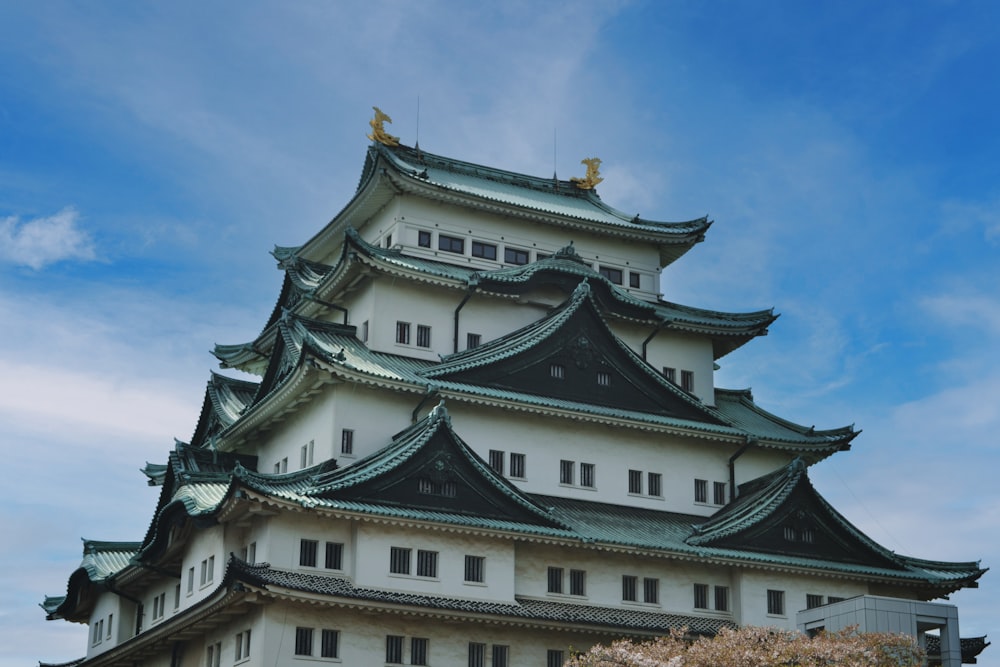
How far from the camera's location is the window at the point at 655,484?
48406mm

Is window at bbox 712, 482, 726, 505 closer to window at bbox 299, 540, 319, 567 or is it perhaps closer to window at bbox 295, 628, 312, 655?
window at bbox 299, 540, 319, 567

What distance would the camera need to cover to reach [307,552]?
39.6 m

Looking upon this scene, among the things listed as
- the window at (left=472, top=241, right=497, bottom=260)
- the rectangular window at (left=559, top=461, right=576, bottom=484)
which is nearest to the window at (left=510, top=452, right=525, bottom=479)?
the rectangular window at (left=559, top=461, right=576, bottom=484)

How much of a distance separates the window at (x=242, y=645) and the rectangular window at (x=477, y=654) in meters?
7.01

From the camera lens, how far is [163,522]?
149ft

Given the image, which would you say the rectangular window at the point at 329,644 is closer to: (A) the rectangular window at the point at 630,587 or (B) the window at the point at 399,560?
(B) the window at the point at 399,560

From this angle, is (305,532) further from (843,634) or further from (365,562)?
(843,634)

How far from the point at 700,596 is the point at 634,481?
5090 mm

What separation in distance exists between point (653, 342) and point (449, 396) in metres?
11.6

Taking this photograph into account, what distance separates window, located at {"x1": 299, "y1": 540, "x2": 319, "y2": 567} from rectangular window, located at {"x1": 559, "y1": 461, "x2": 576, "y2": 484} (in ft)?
35.5

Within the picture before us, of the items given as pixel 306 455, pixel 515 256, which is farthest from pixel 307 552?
pixel 515 256

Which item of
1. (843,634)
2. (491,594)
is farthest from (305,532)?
(843,634)

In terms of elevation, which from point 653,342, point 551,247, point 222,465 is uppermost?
point 551,247

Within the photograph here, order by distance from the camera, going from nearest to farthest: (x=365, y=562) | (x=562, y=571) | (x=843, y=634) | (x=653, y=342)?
(x=843, y=634), (x=365, y=562), (x=562, y=571), (x=653, y=342)
